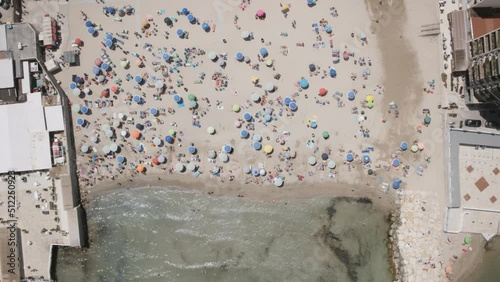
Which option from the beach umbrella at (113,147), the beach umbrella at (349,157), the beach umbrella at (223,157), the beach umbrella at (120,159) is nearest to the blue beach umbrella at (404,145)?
the beach umbrella at (349,157)

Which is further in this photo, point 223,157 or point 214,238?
point 214,238

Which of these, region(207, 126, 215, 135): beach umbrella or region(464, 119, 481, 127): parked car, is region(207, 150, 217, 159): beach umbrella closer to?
region(207, 126, 215, 135): beach umbrella

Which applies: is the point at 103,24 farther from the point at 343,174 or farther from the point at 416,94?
the point at 416,94

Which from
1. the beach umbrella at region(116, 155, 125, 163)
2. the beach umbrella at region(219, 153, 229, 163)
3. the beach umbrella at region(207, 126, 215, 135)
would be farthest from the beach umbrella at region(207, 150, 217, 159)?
the beach umbrella at region(116, 155, 125, 163)

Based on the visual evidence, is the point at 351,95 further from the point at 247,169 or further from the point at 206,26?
the point at 206,26

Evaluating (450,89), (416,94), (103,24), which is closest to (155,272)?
(103,24)

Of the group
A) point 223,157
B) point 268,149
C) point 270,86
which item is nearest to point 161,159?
point 223,157
